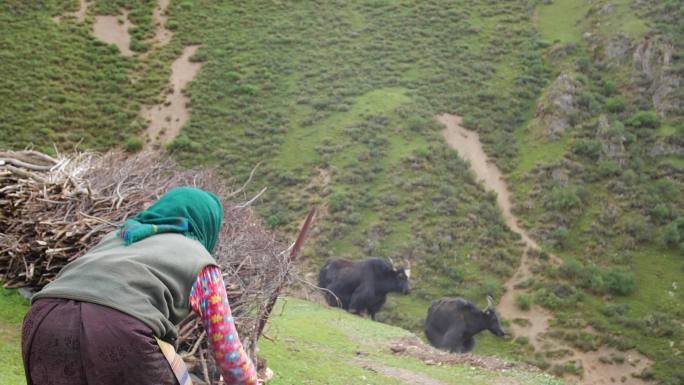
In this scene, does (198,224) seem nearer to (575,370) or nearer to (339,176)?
(575,370)

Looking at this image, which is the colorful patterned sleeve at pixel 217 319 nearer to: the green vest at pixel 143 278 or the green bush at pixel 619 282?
the green vest at pixel 143 278

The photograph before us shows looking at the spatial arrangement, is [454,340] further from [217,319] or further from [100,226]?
[217,319]

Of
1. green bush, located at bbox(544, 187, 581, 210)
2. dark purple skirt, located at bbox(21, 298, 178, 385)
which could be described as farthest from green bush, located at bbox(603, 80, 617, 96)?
dark purple skirt, located at bbox(21, 298, 178, 385)

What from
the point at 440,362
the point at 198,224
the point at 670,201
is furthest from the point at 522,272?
the point at 198,224

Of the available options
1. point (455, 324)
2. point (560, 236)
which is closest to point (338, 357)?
point (455, 324)

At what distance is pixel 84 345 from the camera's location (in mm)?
2795

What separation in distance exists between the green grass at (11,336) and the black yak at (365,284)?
1199cm

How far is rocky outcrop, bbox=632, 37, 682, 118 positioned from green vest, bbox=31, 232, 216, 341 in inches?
1484

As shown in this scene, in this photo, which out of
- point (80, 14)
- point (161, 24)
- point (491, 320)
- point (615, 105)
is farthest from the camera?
point (161, 24)

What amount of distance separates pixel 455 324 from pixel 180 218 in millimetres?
15806

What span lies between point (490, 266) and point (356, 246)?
5.80 m

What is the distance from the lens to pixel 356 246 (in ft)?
90.8

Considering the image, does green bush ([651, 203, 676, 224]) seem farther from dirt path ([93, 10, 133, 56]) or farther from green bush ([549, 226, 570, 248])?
dirt path ([93, 10, 133, 56])

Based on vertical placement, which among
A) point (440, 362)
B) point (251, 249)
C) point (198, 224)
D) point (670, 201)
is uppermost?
point (670, 201)
